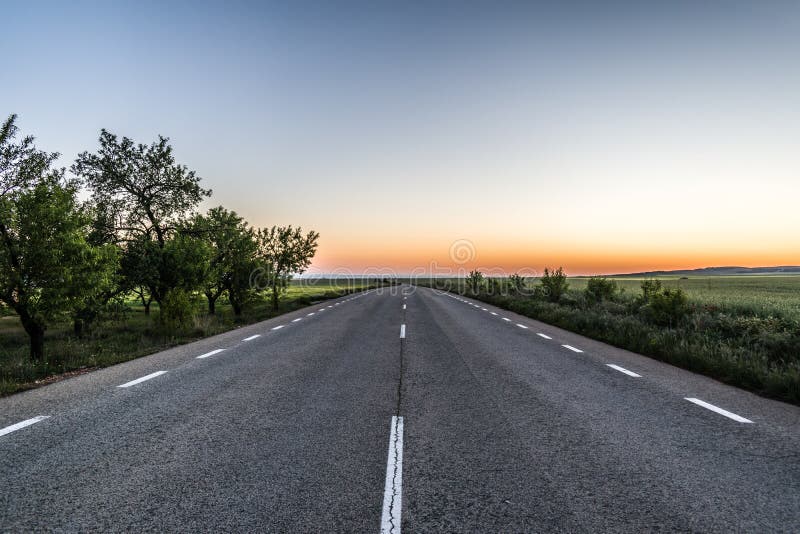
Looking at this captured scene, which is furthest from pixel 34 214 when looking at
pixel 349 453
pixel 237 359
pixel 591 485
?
pixel 591 485

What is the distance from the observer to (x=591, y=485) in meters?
3.07

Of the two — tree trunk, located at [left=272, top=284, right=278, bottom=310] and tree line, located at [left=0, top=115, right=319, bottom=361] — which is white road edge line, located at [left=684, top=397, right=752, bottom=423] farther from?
tree trunk, located at [left=272, top=284, right=278, bottom=310]

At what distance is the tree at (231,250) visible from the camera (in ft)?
74.1

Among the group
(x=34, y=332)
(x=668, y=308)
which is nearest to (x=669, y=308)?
(x=668, y=308)

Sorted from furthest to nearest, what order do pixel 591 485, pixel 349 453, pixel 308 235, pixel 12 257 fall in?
pixel 308 235, pixel 12 257, pixel 349 453, pixel 591 485

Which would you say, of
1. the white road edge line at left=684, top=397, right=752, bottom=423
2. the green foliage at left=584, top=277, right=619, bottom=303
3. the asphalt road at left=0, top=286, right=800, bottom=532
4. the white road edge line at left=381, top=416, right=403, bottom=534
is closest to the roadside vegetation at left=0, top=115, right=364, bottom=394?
the asphalt road at left=0, top=286, right=800, bottom=532

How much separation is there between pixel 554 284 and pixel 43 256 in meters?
24.6

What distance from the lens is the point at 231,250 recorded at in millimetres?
23219

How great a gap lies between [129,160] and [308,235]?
40.5 ft

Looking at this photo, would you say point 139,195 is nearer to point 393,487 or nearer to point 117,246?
point 117,246

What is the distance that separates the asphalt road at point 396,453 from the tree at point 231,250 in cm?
1682

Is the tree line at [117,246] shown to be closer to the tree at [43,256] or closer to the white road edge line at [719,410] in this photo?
the tree at [43,256]

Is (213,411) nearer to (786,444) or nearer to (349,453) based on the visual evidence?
(349,453)

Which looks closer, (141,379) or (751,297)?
(141,379)
